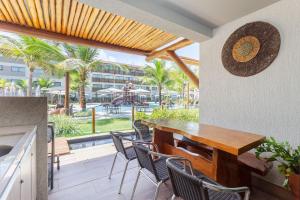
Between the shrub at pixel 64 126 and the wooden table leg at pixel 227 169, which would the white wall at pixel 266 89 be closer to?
the wooden table leg at pixel 227 169

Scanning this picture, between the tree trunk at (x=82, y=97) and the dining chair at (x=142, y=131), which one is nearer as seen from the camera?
the dining chair at (x=142, y=131)

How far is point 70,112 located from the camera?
268 inches

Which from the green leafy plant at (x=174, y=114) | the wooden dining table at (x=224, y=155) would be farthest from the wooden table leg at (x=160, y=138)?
the green leafy plant at (x=174, y=114)

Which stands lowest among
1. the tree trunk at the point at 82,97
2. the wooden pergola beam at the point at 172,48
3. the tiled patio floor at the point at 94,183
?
the tiled patio floor at the point at 94,183

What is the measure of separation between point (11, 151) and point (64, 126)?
15.3 ft

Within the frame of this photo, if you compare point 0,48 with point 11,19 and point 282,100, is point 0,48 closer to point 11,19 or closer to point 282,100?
point 11,19

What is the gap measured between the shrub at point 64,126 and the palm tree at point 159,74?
4.28 meters

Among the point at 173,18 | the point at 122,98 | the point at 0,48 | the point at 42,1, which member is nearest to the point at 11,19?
the point at 42,1

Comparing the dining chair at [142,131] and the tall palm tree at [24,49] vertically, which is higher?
the tall palm tree at [24,49]

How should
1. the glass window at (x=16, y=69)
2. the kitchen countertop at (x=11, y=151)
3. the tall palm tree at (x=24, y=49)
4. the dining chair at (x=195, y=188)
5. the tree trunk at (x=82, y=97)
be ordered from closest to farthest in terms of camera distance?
the kitchen countertop at (x=11, y=151) → the dining chair at (x=195, y=188) → the tall palm tree at (x=24, y=49) → the tree trunk at (x=82, y=97) → the glass window at (x=16, y=69)

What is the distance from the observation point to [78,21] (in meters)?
2.87

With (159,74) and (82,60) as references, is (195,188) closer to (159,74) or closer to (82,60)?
(82,60)

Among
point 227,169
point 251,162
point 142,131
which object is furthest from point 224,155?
point 142,131

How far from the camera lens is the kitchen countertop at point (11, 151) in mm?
754
